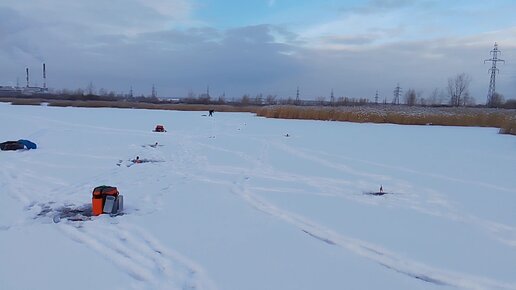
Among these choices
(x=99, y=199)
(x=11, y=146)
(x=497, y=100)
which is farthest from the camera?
(x=497, y=100)

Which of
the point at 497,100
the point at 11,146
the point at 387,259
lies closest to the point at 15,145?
the point at 11,146

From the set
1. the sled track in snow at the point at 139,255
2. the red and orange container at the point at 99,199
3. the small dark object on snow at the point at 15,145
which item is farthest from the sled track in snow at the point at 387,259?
the small dark object on snow at the point at 15,145

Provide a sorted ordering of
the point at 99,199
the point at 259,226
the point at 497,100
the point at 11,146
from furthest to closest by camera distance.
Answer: the point at 497,100, the point at 11,146, the point at 99,199, the point at 259,226

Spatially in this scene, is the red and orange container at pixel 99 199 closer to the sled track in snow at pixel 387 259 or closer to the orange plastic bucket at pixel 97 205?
the orange plastic bucket at pixel 97 205

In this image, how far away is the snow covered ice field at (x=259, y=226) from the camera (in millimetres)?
3711

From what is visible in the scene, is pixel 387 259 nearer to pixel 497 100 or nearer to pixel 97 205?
pixel 97 205

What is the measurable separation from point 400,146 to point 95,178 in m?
10.4

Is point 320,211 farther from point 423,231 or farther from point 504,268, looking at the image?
point 504,268

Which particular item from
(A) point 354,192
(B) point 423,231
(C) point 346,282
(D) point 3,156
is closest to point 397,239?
(B) point 423,231

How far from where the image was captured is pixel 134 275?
363cm

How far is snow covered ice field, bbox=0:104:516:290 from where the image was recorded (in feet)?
12.2

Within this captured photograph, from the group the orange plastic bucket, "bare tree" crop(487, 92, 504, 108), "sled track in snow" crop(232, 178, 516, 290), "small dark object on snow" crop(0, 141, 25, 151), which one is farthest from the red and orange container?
"bare tree" crop(487, 92, 504, 108)

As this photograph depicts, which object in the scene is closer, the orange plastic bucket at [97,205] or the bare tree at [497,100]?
the orange plastic bucket at [97,205]

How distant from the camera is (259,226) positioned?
5.15 metres
